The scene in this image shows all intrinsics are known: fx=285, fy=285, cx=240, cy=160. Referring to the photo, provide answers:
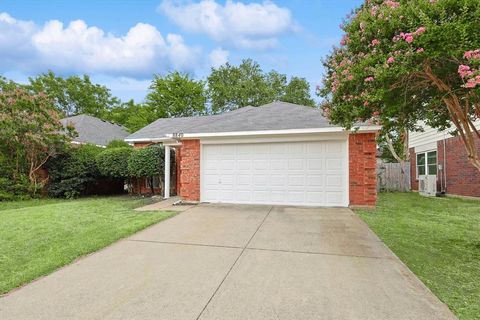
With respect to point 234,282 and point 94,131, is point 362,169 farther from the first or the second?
point 94,131

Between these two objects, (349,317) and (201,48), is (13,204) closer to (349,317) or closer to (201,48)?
(349,317)

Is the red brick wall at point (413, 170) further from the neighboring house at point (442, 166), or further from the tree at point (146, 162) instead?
the tree at point (146, 162)

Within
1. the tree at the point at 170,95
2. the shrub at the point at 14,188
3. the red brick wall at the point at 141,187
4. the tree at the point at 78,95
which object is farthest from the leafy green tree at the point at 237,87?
the shrub at the point at 14,188

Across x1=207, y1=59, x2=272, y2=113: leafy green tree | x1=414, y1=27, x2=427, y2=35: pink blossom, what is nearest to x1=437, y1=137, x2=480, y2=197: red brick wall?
x1=414, y1=27, x2=427, y2=35: pink blossom

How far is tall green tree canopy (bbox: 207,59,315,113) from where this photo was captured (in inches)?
1213

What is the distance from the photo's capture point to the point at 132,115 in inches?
1144

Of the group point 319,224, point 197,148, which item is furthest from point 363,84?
point 197,148

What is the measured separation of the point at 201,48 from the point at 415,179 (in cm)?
1636

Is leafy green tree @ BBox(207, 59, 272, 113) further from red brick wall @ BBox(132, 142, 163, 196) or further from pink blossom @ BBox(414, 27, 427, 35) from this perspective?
pink blossom @ BBox(414, 27, 427, 35)

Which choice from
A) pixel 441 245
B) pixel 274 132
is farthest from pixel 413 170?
pixel 441 245

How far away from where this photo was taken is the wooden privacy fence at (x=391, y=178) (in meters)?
16.1

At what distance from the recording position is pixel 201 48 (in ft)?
66.5

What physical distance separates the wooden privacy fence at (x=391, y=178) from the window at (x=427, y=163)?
952 mm

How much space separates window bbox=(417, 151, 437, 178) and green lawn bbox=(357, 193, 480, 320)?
608 cm
